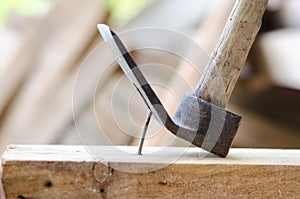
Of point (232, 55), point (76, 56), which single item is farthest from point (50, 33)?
point (232, 55)

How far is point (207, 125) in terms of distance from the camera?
1.68 ft

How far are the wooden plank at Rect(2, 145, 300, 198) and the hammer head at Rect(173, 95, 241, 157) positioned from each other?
0.01m

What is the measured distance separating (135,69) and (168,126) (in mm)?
59

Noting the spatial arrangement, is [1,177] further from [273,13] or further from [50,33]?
[273,13]

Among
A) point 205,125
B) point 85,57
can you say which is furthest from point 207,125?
point 85,57

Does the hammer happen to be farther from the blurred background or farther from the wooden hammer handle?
the blurred background

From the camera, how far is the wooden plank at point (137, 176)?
1.57 ft

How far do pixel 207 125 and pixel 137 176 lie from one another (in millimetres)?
83

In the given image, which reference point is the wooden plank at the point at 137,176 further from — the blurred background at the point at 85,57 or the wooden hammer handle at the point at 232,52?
the blurred background at the point at 85,57

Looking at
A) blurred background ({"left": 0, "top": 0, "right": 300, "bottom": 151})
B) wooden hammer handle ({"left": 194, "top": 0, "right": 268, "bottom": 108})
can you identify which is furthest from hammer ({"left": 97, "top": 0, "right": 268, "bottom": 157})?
blurred background ({"left": 0, "top": 0, "right": 300, "bottom": 151})

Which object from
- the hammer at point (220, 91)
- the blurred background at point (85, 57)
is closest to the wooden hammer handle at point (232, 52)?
the hammer at point (220, 91)

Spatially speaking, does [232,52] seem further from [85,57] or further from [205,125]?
[85,57]

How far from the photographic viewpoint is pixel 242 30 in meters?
0.52

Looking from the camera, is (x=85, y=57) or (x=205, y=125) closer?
(x=205, y=125)
